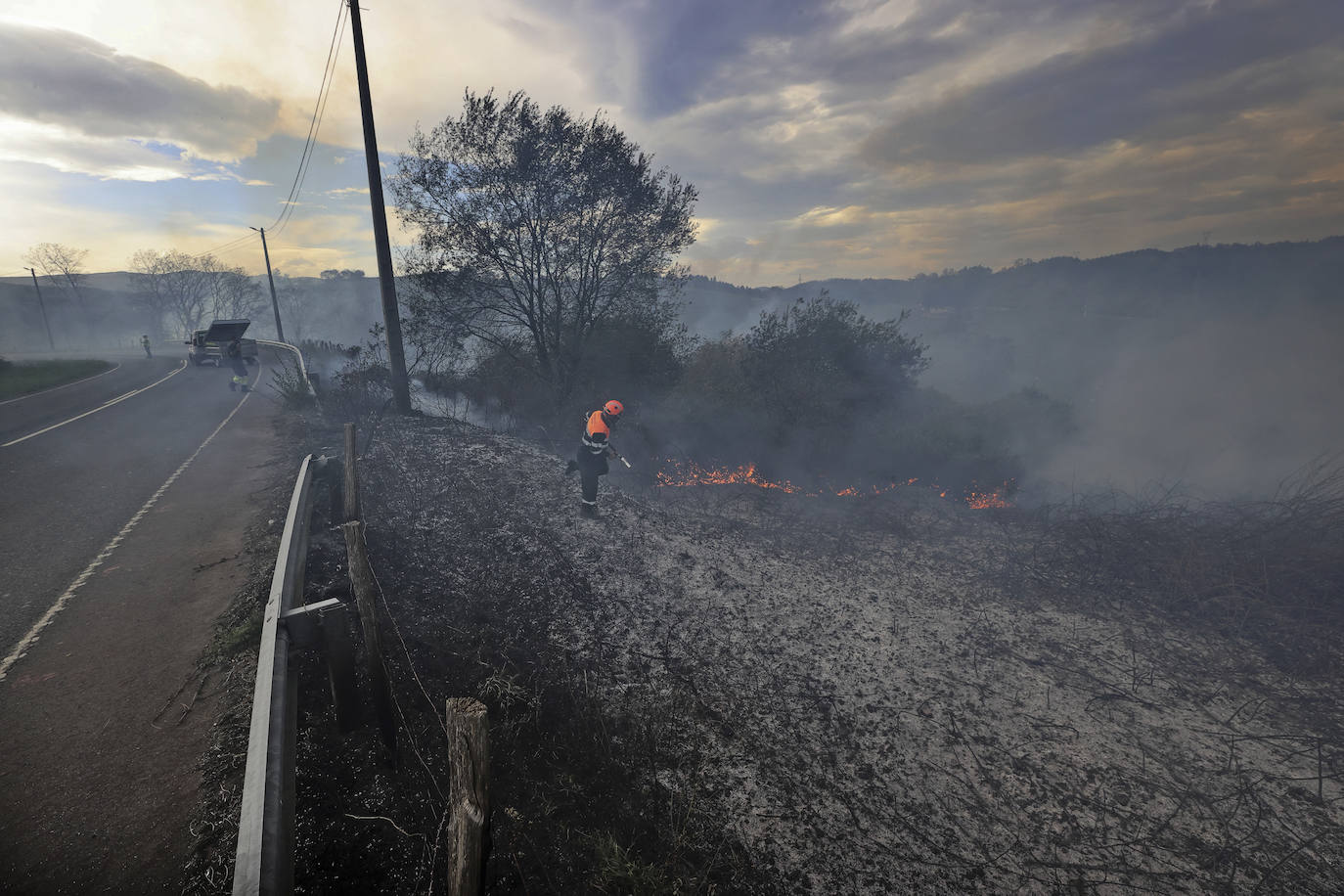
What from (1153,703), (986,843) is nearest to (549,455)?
(986,843)

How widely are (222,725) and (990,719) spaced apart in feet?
25.6

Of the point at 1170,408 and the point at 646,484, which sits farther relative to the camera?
the point at 1170,408

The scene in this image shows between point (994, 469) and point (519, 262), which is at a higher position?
point (519, 262)

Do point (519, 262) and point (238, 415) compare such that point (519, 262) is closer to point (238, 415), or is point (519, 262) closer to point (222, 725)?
point (238, 415)

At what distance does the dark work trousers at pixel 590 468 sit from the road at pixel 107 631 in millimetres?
5017

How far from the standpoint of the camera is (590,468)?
9.04 meters

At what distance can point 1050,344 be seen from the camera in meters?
43.0

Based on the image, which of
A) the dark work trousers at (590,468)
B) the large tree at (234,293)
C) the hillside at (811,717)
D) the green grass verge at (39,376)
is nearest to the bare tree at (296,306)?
the large tree at (234,293)

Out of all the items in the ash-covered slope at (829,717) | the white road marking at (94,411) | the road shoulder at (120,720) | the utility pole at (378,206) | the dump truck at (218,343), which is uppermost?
the utility pole at (378,206)

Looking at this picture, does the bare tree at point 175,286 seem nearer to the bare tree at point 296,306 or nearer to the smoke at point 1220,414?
the bare tree at point 296,306

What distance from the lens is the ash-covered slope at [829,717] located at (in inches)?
161

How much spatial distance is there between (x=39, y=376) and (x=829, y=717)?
101 ft

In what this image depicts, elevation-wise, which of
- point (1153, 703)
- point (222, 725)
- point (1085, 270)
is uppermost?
point (1085, 270)

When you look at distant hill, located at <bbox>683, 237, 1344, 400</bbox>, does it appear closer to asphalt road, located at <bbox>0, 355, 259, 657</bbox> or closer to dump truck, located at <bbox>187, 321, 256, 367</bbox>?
asphalt road, located at <bbox>0, 355, 259, 657</bbox>
